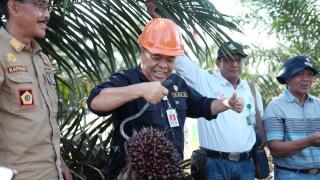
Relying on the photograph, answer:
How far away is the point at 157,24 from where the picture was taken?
9.29 ft

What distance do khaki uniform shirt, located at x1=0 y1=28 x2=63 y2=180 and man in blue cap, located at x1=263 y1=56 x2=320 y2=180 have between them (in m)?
1.78

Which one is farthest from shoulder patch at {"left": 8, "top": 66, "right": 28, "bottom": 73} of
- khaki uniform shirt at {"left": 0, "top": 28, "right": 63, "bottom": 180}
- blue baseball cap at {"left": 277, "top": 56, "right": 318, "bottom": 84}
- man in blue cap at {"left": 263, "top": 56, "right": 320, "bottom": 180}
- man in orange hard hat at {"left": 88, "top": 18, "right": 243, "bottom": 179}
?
blue baseball cap at {"left": 277, "top": 56, "right": 318, "bottom": 84}

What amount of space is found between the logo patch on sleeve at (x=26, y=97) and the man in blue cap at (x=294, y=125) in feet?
6.40

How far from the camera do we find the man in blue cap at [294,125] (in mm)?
3713

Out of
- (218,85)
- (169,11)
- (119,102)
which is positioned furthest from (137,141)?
(218,85)

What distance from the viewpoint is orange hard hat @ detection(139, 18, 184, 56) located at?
2.75 metres

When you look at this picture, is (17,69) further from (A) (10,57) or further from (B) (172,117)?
(B) (172,117)

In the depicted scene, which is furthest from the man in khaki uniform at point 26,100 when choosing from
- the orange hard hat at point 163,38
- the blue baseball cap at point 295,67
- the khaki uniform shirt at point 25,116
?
the blue baseball cap at point 295,67

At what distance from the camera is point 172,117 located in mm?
2828

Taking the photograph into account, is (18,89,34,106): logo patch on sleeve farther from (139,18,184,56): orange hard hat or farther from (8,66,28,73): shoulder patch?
(139,18,184,56): orange hard hat

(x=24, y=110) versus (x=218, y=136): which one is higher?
(x=24, y=110)

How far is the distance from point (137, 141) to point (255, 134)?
193cm

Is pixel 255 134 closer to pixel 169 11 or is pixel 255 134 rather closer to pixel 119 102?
pixel 169 11

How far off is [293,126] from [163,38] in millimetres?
1449
